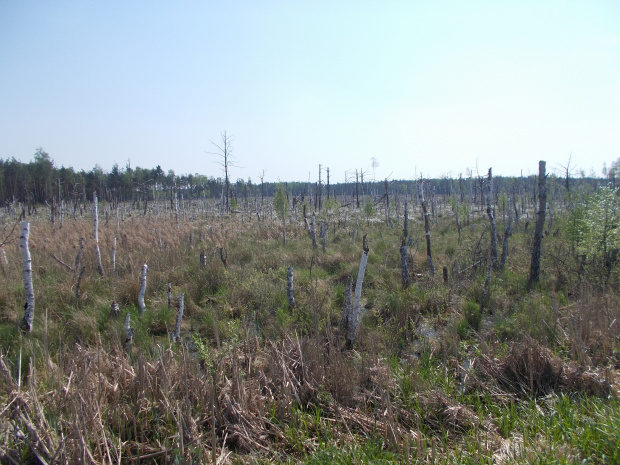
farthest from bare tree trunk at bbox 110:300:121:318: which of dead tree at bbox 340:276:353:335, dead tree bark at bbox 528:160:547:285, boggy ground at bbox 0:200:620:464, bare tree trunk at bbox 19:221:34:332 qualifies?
dead tree bark at bbox 528:160:547:285

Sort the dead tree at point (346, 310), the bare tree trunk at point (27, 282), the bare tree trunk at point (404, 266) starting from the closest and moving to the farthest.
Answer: the dead tree at point (346, 310) < the bare tree trunk at point (27, 282) < the bare tree trunk at point (404, 266)

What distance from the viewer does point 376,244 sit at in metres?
14.4

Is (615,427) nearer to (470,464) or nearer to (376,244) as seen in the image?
(470,464)

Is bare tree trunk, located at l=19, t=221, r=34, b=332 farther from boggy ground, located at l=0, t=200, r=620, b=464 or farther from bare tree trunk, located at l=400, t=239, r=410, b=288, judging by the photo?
bare tree trunk, located at l=400, t=239, r=410, b=288

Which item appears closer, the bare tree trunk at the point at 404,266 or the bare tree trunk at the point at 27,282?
the bare tree trunk at the point at 27,282

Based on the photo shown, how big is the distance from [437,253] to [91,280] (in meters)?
11.2

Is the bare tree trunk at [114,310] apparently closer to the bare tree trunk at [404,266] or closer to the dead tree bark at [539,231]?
the bare tree trunk at [404,266]

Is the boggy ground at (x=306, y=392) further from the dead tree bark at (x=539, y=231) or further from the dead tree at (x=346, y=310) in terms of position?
the dead tree bark at (x=539, y=231)

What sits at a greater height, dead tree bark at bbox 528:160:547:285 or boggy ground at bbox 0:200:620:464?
dead tree bark at bbox 528:160:547:285

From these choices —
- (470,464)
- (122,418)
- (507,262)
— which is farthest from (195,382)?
(507,262)

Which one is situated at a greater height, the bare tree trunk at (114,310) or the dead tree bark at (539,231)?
the dead tree bark at (539,231)

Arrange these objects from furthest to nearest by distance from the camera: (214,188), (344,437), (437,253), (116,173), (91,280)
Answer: (214,188)
(116,173)
(437,253)
(91,280)
(344,437)

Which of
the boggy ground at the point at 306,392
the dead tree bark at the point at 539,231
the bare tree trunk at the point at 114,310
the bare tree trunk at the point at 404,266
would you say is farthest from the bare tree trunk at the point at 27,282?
the dead tree bark at the point at 539,231

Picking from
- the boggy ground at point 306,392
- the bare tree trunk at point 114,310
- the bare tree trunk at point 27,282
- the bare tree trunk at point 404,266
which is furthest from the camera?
the bare tree trunk at point 404,266
